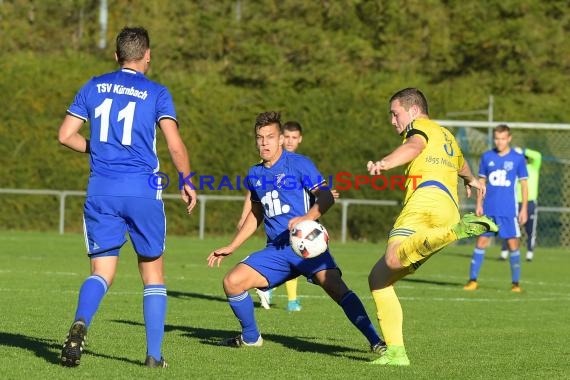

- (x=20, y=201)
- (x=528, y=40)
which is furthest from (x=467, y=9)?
(x=20, y=201)

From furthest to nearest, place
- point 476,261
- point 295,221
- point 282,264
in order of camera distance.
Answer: point 476,261 < point 282,264 < point 295,221

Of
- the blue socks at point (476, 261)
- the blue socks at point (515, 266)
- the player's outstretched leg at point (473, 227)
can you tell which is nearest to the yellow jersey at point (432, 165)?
the player's outstretched leg at point (473, 227)

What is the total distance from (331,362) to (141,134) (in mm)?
1982

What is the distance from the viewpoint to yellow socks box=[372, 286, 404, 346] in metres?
7.59

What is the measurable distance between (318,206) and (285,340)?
1.35m

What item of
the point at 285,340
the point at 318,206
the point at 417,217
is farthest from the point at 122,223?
the point at 285,340

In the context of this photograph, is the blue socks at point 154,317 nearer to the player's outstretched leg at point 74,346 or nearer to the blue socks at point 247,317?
the player's outstretched leg at point 74,346

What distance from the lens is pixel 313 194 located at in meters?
8.57

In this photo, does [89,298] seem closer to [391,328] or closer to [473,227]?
[391,328]

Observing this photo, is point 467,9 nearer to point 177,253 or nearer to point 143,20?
point 143,20

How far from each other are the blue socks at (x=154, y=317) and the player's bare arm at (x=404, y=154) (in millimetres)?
1509

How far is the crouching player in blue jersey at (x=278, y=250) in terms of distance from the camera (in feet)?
27.6

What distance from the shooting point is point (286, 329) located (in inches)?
386

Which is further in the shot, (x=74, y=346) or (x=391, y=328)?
(x=391, y=328)
